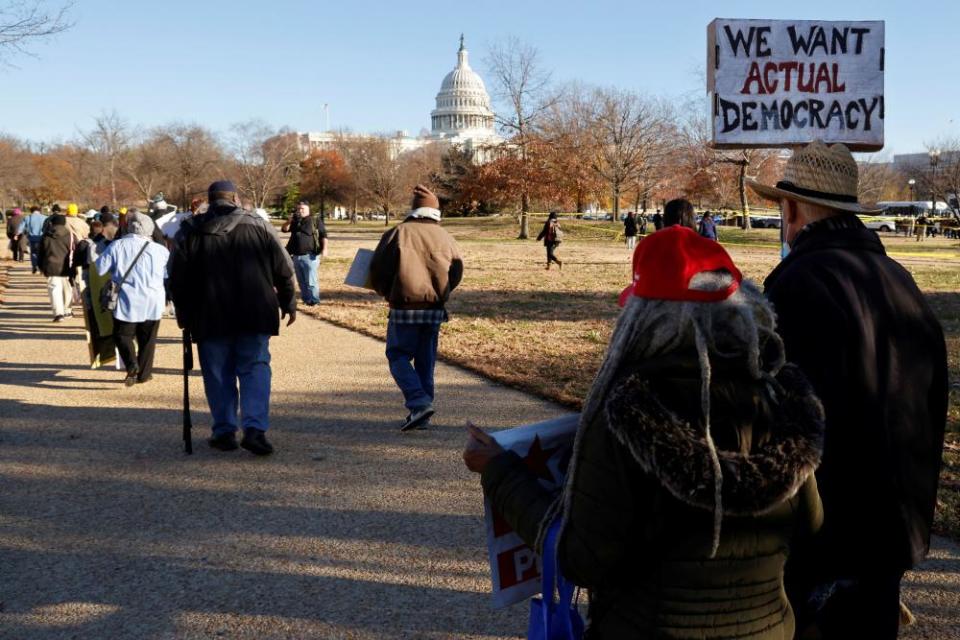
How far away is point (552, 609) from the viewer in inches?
82.6

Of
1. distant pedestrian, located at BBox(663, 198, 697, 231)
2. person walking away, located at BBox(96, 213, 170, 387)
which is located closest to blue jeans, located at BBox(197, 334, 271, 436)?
person walking away, located at BBox(96, 213, 170, 387)

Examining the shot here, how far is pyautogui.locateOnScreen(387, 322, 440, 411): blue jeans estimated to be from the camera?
6.61 metres

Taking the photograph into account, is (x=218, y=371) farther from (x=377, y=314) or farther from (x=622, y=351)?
(x=377, y=314)

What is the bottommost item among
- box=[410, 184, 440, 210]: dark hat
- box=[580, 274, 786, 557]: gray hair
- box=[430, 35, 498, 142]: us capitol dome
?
box=[580, 274, 786, 557]: gray hair

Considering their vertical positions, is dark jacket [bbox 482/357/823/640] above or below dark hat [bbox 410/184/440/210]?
below

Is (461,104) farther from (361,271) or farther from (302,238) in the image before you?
(361,271)

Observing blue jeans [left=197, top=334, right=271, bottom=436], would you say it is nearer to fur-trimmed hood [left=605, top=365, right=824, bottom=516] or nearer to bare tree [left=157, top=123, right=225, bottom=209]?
fur-trimmed hood [left=605, top=365, right=824, bottom=516]

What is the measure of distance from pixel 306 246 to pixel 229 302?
26.8ft

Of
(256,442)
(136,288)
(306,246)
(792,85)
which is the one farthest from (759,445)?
(306,246)

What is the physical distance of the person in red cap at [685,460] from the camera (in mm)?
1736

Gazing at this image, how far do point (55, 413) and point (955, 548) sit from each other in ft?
22.3

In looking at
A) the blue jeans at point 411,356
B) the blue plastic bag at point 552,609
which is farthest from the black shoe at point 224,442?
the blue plastic bag at point 552,609

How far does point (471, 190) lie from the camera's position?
172ft

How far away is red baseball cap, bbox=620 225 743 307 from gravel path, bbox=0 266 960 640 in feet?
7.54
